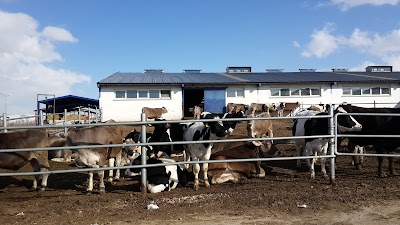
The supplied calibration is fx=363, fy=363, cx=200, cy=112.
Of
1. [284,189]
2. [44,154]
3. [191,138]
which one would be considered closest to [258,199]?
[284,189]

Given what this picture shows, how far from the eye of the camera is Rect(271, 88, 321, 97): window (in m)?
32.0

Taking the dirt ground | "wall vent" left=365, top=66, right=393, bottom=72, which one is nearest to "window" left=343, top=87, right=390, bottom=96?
"wall vent" left=365, top=66, right=393, bottom=72

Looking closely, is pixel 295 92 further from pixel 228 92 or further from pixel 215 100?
pixel 215 100

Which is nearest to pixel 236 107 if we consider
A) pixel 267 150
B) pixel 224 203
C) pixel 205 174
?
pixel 267 150

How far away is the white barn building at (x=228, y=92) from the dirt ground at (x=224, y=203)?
805 inches

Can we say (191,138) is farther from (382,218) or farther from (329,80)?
(329,80)

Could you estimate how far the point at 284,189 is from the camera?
737cm

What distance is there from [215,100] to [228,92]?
4.50 feet

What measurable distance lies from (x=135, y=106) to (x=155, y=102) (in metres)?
1.65

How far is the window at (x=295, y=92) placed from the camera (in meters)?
32.0

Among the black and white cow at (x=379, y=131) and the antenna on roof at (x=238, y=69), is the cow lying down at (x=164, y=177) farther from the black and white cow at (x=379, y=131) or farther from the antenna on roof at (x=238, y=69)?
the antenna on roof at (x=238, y=69)

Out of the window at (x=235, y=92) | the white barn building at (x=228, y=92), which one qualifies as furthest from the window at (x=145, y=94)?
the window at (x=235, y=92)

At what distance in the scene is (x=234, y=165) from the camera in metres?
8.62

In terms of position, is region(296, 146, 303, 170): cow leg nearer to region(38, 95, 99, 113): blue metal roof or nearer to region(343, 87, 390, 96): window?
region(343, 87, 390, 96): window
